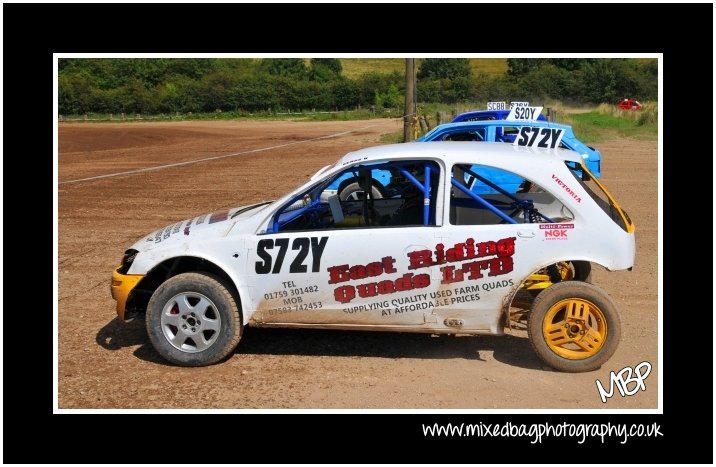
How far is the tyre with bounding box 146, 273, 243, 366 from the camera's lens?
19.0ft

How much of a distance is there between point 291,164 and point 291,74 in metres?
45.9

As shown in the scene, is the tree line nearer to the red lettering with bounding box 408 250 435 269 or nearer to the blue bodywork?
the blue bodywork

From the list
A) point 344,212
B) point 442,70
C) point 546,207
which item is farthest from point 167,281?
point 442,70

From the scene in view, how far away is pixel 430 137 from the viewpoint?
11883mm

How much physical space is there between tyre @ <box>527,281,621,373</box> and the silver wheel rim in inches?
99.0

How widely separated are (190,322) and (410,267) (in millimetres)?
1829

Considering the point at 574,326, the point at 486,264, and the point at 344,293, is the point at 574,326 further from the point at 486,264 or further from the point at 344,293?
→ the point at 344,293

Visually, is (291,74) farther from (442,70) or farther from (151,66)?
(442,70)

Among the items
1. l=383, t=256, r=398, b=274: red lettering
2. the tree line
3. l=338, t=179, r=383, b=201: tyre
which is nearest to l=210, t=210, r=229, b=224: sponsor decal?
l=383, t=256, r=398, b=274: red lettering

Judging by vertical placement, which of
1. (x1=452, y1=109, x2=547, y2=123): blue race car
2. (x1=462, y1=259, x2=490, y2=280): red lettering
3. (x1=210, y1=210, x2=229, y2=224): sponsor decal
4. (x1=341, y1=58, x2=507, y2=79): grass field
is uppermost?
(x1=341, y1=58, x2=507, y2=79): grass field

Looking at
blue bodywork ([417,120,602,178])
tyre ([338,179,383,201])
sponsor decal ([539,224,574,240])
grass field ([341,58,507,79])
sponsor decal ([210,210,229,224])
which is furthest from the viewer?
grass field ([341,58,507,79])

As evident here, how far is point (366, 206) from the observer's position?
6.52 meters

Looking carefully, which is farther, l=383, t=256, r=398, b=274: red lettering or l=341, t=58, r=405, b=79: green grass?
l=341, t=58, r=405, b=79: green grass

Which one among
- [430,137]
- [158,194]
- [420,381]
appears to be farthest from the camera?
[158,194]
